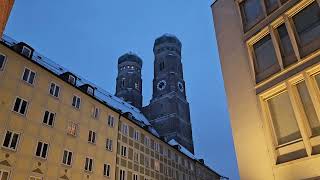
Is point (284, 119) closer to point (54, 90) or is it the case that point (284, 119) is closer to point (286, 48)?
point (286, 48)

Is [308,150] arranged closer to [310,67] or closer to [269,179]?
[269,179]

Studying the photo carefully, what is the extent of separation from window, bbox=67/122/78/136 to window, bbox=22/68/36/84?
5.63m

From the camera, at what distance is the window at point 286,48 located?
11.6 meters

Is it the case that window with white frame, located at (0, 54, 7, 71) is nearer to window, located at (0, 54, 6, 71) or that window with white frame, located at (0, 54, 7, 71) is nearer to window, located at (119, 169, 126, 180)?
window, located at (0, 54, 6, 71)

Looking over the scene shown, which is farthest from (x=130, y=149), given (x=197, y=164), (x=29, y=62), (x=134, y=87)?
(x=134, y=87)

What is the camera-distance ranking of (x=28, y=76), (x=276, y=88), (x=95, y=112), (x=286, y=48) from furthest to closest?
(x=95, y=112)
(x=28, y=76)
(x=286, y=48)
(x=276, y=88)

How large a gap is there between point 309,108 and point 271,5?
585cm

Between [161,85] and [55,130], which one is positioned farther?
[161,85]

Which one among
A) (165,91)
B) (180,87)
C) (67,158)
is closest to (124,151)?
(67,158)

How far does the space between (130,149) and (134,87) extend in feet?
188

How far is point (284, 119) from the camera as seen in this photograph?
11008 millimetres

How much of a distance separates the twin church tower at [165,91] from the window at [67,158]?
50572 mm

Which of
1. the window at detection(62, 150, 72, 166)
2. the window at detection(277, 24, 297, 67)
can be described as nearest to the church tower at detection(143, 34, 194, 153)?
the window at detection(62, 150, 72, 166)

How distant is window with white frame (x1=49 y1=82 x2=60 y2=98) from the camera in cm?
2642
